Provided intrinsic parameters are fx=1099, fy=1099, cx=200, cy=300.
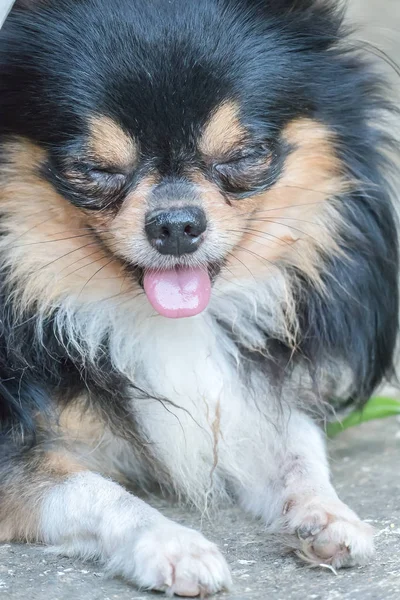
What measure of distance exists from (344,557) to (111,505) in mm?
545

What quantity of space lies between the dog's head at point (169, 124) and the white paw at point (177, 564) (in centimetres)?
56

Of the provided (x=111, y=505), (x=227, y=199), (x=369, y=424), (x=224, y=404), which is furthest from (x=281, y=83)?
(x=369, y=424)

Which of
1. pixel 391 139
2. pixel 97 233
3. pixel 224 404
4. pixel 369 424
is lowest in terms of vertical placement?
pixel 369 424

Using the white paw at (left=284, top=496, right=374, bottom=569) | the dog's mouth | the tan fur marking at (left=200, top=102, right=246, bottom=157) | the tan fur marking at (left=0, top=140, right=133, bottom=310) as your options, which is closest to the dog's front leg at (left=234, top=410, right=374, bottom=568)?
the white paw at (left=284, top=496, right=374, bottom=569)

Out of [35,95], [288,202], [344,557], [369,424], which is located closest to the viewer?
[344,557]

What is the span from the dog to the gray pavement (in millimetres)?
48

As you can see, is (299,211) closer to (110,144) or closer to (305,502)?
(110,144)

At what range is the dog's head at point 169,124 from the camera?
2543 millimetres

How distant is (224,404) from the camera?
2.95 m

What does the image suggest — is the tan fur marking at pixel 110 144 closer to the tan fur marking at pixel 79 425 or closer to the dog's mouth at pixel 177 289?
the dog's mouth at pixel 177 289

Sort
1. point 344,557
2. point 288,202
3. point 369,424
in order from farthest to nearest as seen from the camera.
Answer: point 369,424 → point 288,202 → point 344,557

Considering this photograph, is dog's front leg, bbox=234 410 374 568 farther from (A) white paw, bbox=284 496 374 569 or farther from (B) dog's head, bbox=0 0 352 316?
(B) dog's head, bbox=0 0 352 316

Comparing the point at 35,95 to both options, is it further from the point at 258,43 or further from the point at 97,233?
the point at 258,43

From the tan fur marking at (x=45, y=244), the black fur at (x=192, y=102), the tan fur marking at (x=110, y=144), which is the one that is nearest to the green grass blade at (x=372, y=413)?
the black fur at (x=192, y=102)
